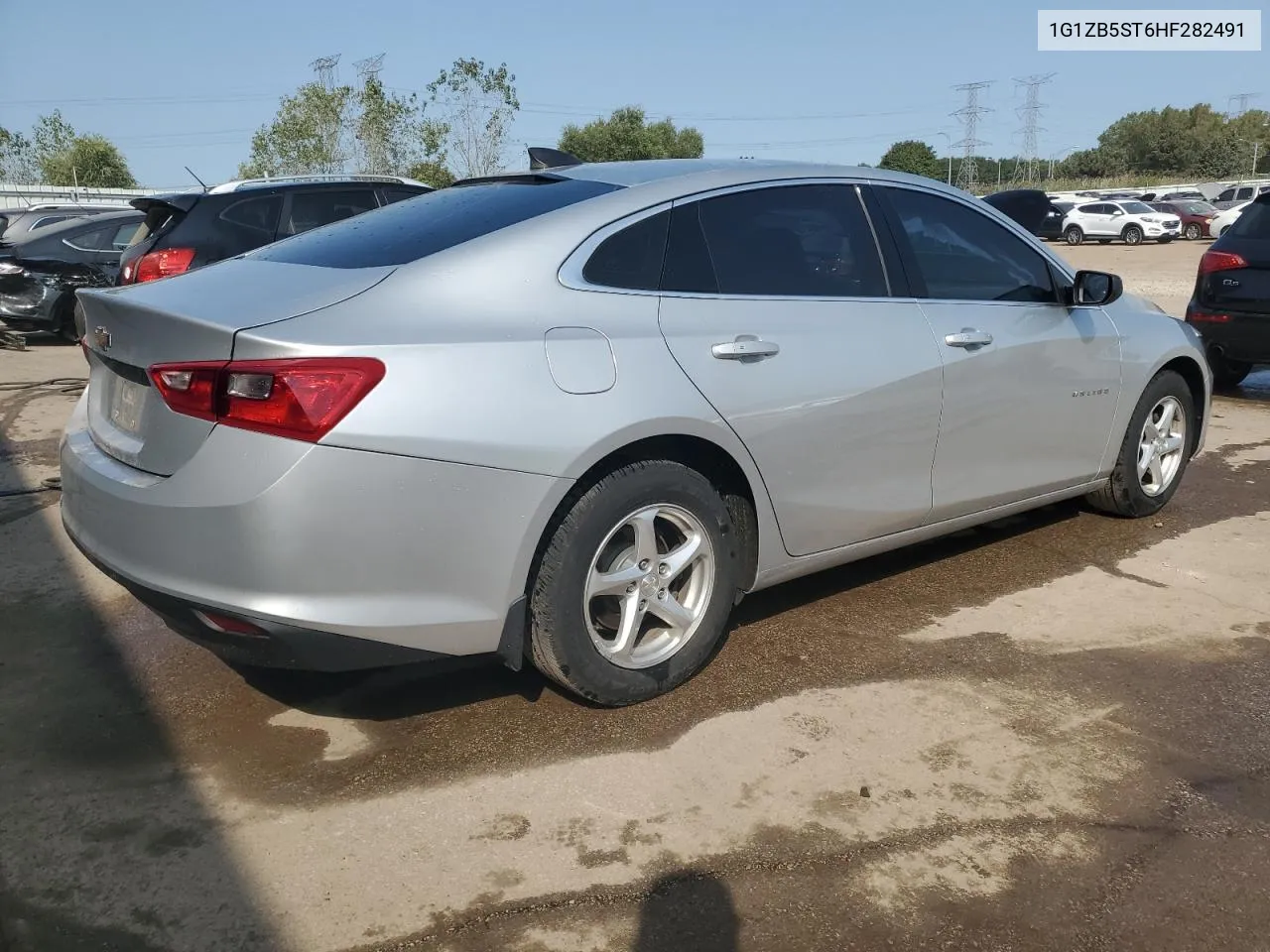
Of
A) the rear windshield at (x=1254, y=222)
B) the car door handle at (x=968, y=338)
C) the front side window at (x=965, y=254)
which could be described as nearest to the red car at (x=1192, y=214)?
the rear windshield at (x=1254, y=222)

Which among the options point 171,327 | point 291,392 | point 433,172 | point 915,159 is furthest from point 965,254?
point 915,159

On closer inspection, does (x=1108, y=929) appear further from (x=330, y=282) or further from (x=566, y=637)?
(x=330, y=282)

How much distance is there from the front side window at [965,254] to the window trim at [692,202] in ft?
0.57

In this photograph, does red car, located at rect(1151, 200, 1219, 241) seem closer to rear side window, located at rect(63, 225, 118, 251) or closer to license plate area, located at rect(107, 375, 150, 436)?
rear side window, located at rect(63, 225, 118, 251)

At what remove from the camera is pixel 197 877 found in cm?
244

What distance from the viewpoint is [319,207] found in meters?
8.70

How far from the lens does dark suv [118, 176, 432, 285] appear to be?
795 cm

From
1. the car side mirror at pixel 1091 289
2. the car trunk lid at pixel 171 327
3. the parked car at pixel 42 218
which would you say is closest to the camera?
the car trunk lid at pixel 171 327

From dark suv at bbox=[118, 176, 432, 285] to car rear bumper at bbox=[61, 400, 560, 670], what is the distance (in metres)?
5.64

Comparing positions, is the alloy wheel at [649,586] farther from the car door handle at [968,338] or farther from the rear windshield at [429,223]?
the car door handle at [968,338]

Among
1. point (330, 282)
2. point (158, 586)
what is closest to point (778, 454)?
point (330, 282)

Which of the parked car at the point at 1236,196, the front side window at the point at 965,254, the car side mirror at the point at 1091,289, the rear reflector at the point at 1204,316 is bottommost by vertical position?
the rear reflector at the point at 1204,316

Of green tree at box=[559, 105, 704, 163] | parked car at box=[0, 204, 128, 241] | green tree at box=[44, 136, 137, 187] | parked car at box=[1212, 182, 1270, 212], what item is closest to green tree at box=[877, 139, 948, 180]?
green tree at box=[559, 105, 704, 163]

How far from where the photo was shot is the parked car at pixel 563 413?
2.61m
